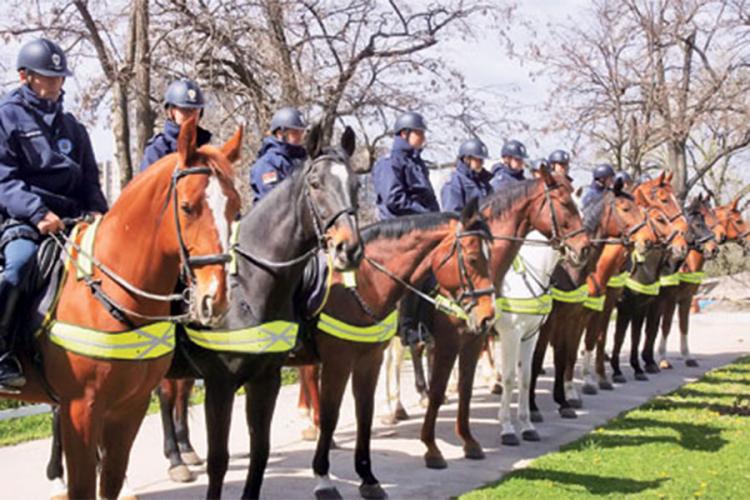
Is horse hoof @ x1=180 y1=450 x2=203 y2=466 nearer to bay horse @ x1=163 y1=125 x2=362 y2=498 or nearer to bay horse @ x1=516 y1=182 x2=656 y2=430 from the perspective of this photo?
bay horse @ x1=163 y1=125 x2=362 y2=498

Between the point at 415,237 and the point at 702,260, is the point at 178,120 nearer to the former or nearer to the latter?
the point at 415,237

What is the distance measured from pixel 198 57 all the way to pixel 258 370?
927 cm

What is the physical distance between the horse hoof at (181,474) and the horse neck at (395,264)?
2.15 metres

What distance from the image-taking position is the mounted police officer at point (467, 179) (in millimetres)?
10531

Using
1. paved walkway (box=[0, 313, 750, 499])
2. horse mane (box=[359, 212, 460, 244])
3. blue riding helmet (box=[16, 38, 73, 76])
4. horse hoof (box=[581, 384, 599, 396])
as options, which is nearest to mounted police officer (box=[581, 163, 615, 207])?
horse hoof (box=[581, 384, 599, 396])

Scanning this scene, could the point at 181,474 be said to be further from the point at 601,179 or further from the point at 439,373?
the point at 601,179

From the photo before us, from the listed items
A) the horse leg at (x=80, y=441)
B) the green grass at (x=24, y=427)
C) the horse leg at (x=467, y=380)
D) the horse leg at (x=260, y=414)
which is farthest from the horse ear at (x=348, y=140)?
the green grass at (x=24, y=427)

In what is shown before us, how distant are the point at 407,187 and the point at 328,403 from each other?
281 centimetres

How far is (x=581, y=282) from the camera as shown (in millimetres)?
11125

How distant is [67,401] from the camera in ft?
15.2

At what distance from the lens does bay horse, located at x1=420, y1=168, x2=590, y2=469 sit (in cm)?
858

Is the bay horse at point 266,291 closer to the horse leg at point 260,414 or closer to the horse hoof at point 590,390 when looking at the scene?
the horse leg at point 260,414

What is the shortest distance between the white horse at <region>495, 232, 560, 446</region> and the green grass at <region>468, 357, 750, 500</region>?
0.71 meters

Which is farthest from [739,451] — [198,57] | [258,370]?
[198,57]
